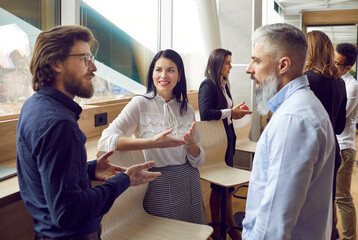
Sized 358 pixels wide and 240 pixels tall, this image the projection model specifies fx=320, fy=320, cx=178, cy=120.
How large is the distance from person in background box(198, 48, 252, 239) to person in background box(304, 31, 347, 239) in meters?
0.73

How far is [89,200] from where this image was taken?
41.2 inches

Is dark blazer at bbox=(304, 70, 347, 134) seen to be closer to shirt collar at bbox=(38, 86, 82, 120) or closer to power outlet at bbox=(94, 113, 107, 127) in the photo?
shirt collar at bbox=(38, 86, 82, 120)

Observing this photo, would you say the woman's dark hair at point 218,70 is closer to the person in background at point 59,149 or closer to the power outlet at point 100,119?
the power outlet at point 100,119

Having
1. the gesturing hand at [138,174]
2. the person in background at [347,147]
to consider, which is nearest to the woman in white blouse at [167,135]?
the gesturing hand at [138,174]

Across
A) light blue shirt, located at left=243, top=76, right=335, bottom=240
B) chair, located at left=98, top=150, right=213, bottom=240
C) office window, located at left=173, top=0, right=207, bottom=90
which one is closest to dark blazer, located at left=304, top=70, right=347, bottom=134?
light blue shirt, located at left=243, top=76, right=335, bottom=240

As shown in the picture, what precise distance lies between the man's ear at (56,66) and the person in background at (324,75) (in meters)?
1.51

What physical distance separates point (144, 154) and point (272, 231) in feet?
3.21

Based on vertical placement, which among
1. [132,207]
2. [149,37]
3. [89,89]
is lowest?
[132,207]

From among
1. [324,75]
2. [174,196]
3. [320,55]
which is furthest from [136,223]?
[320,55]

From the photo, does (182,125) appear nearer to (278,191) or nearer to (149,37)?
(278,191)

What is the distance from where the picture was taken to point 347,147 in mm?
2633

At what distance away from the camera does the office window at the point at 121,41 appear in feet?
10.1

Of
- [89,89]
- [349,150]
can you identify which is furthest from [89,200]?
[349,150]

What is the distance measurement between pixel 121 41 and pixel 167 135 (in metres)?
2.00
